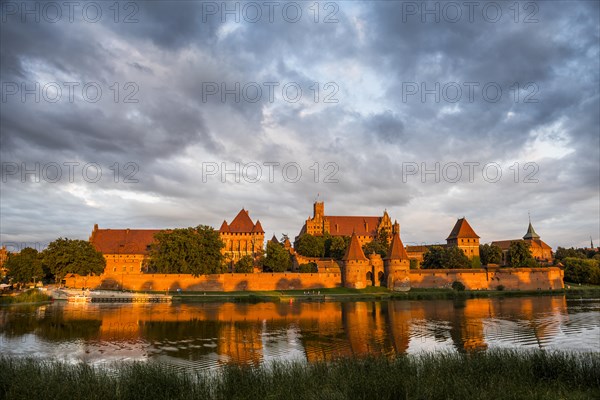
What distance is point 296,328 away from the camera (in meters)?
28.8

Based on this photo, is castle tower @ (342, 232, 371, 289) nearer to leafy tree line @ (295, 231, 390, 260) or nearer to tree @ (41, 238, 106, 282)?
leafy tree line @ (295, 231, 390, 260)

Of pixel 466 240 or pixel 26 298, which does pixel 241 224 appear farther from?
Result: pixel 26 298

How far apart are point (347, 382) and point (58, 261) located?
171 ft

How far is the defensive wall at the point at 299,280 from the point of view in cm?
5819

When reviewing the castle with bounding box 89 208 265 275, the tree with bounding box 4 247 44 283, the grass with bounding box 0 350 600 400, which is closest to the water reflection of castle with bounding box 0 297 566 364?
the grass with bounding box 0 350 600 400

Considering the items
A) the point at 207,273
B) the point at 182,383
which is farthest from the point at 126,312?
the point at 182,383

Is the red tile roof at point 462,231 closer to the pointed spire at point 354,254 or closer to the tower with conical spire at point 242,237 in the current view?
the pointed spire at point 354,254

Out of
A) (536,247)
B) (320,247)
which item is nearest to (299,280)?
(320,247)

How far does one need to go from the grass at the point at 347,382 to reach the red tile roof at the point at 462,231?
2623 inches

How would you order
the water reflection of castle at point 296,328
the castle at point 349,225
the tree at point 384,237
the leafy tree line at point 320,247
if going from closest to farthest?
the water reflection of castle at point 296,328 → the leafy tree line at point 320,247 → the tree at point 384,237 → the castle at point 349,225

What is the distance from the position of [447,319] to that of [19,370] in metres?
27.5

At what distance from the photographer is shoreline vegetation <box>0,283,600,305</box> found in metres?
47.6

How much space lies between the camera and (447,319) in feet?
109

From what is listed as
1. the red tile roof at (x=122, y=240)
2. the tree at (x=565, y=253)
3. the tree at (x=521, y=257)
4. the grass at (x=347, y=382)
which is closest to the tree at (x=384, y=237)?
the tree at (x=521, y=257)
